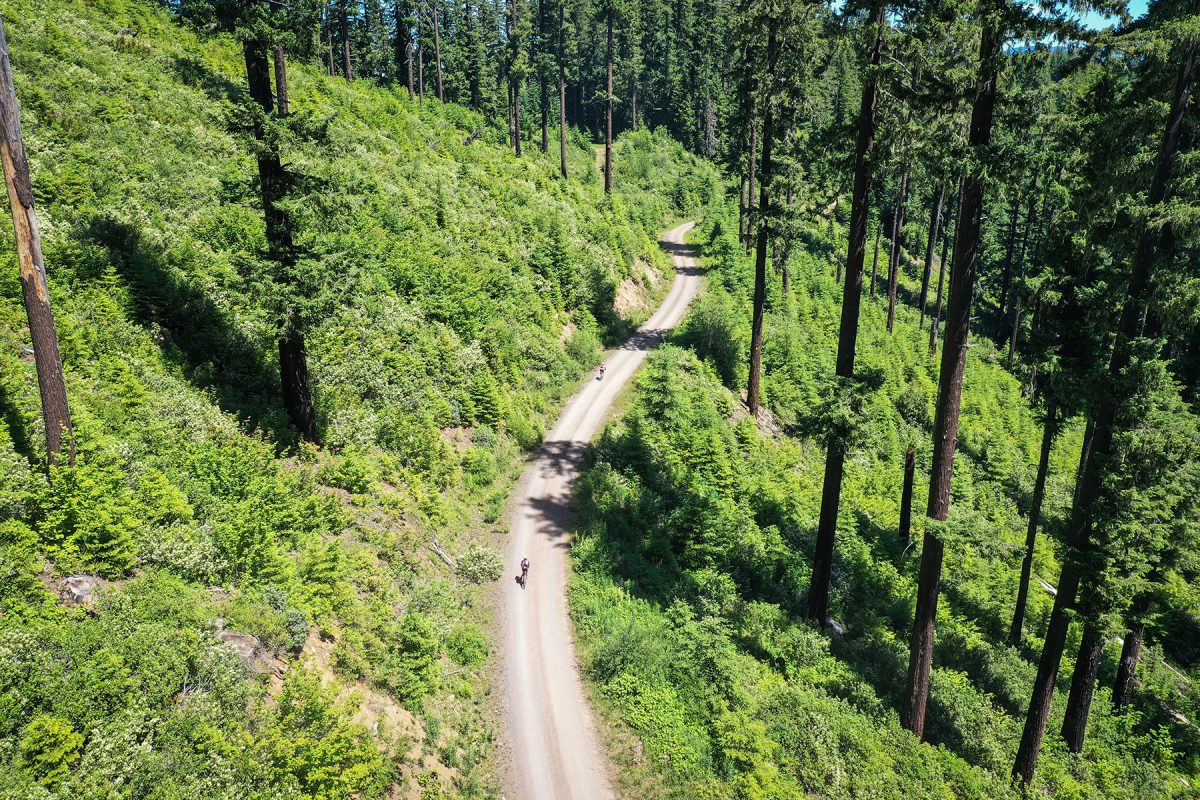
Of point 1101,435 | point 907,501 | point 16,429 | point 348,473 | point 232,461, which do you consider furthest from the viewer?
point 907,501

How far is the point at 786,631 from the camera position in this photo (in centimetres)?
1569

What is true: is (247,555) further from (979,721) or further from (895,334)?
(895,334)

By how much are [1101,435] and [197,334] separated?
21.2 metres

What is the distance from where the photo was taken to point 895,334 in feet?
150

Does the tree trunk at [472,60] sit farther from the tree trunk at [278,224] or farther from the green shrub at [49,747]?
the green shrub at [49,747]

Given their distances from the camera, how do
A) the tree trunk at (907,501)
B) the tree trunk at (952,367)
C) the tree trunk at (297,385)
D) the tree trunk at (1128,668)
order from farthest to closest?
1. the tree trunk at (907,501)
2. the tree trunk at (1128,668)
3. the tree trunk at (297,385)
4. the tree trunk at (952,367)

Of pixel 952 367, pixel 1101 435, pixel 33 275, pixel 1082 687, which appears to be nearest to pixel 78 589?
pixel 33 275

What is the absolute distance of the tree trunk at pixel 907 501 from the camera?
23.5 metres

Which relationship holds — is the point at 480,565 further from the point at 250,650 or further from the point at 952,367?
the point at 952,367

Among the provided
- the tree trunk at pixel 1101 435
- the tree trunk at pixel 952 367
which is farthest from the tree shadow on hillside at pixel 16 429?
the tree trunk at pixel 1101 435

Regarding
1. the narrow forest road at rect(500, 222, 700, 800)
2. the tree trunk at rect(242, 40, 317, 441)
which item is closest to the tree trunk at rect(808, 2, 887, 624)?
the narrow forest road at rect(500, 222, 700, 800)

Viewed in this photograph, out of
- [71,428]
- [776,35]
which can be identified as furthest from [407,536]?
[776,35]

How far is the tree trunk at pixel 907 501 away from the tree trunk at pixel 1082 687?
892 cm

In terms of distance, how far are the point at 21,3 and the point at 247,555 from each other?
30.6 metres
